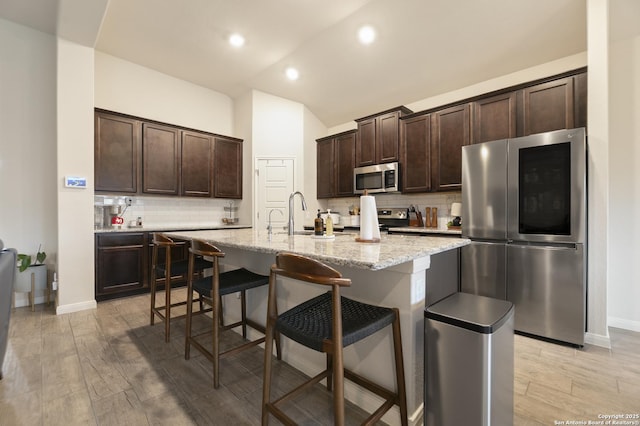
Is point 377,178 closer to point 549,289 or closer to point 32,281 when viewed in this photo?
point 549,289

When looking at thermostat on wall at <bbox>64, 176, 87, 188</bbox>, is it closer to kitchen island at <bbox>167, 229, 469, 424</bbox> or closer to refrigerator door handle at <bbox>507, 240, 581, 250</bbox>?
kitchen island at <bbox>167, 229, 469, 424</bbox>

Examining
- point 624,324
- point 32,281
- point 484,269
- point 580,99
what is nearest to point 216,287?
point 484,269

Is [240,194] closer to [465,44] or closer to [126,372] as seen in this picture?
[126,372]

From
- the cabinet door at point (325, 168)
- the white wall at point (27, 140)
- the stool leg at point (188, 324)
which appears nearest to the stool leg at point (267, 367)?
the stool leg at point (188, 324)

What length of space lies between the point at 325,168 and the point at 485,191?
2.90m

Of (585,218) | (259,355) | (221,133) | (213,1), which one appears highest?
(213,1)

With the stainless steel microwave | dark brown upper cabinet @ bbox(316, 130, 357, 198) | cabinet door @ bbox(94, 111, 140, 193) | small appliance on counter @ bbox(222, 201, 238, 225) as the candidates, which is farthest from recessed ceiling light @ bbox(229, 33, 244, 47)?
small appliance on counter @ bbox(222, 201, 238, 225)

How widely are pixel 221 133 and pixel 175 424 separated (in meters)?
4.72

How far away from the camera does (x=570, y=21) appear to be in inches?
110

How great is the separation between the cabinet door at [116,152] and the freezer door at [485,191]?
4244 millimetres

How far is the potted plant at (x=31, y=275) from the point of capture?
10.3ft

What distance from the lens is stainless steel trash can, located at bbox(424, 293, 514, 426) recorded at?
1.21m

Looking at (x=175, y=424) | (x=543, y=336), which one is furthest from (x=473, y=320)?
(x=543, y=336)

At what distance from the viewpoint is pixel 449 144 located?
3.62 m
